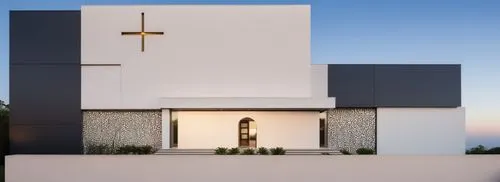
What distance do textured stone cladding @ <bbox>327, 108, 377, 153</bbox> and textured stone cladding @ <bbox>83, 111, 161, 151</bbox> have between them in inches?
300

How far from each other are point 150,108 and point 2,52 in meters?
8.64

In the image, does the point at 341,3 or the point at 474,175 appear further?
the point at 341,3

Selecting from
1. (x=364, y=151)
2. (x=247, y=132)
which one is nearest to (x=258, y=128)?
(x=247, y=132)

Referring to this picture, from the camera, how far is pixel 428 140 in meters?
20.8

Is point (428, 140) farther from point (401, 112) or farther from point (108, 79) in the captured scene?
point (108, 79)

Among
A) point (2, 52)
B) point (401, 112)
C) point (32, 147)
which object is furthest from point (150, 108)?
point (401, 112)

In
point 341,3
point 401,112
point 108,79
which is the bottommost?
point 401,112

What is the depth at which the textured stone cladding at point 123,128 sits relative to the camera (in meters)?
19.3

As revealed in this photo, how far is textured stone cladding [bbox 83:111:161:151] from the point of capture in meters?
19.3

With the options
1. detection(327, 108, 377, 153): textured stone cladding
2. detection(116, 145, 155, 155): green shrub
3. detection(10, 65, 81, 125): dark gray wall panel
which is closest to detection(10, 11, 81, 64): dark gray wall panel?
detection(10, 65, 81, 125): dark gray wall panel

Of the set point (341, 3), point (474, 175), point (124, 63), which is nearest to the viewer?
point (474, 175)

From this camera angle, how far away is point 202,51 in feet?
61.1

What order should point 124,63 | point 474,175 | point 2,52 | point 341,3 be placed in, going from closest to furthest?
point 474,175
point 124,63
point 341,3
point 2,52

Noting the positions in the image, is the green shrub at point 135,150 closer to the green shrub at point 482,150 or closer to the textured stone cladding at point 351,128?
the textured stone cladding at point 351,128
